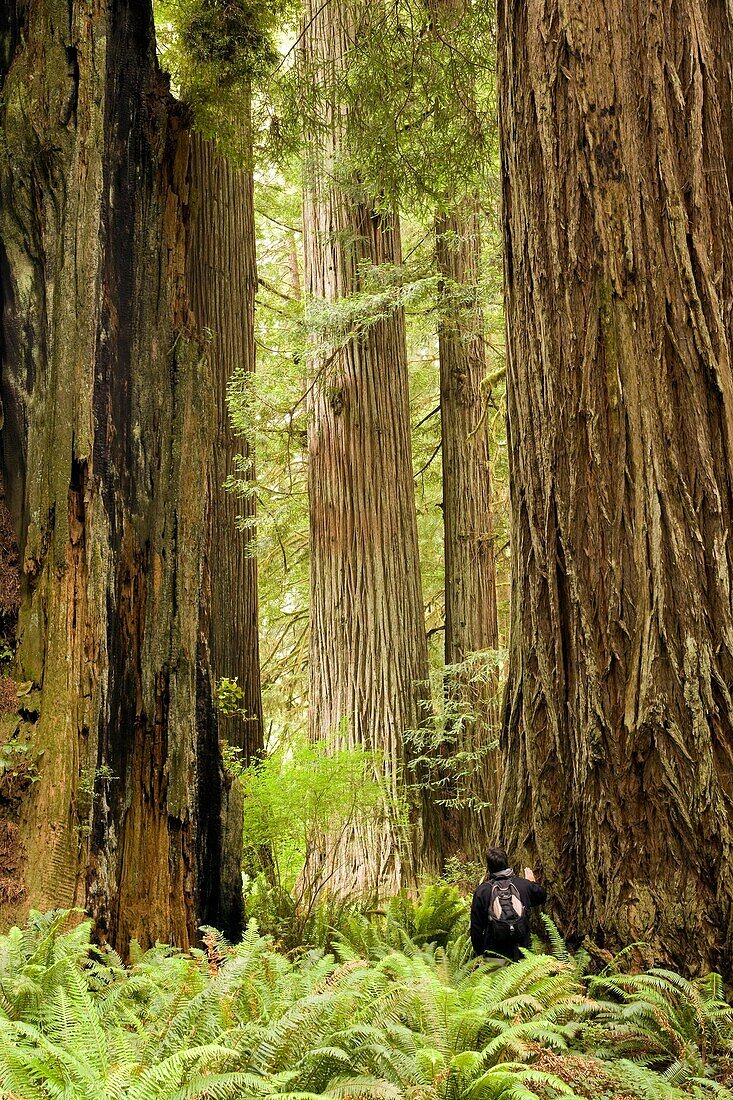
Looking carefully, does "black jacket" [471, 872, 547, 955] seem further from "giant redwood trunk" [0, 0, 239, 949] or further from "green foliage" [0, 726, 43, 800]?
"green foliage" [0, 726, 43, 800]

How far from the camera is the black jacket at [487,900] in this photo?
4375 millimetres

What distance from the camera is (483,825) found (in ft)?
30.9

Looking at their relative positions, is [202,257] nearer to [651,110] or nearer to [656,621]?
[651,110]

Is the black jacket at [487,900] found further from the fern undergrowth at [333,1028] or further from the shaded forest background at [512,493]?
the fern undergrowth at [333,1028]

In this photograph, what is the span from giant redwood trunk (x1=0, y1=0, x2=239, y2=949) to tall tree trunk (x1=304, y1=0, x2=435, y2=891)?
13.1 feet

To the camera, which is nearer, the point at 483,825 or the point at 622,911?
the point at 622,911

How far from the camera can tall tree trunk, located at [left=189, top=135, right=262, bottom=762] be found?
8500 millimetres

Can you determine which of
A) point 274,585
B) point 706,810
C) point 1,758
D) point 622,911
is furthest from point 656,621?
point 274,585

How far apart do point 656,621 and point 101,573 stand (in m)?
2.57

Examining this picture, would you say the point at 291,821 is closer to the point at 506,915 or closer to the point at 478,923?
the point at 478,923

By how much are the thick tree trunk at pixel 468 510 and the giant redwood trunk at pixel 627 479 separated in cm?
454

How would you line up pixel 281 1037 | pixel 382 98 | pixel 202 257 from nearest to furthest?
pixel 281 1037
pixel 382 98
pixel 202 257

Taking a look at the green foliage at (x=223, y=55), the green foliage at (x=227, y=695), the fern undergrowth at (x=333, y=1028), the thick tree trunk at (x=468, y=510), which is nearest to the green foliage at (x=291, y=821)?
the green foliage at (x=227, y=695)

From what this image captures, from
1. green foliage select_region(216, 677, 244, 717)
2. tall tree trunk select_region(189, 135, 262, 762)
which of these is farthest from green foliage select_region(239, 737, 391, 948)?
tall tree trunk select_region(189, 135, 262, 762)
